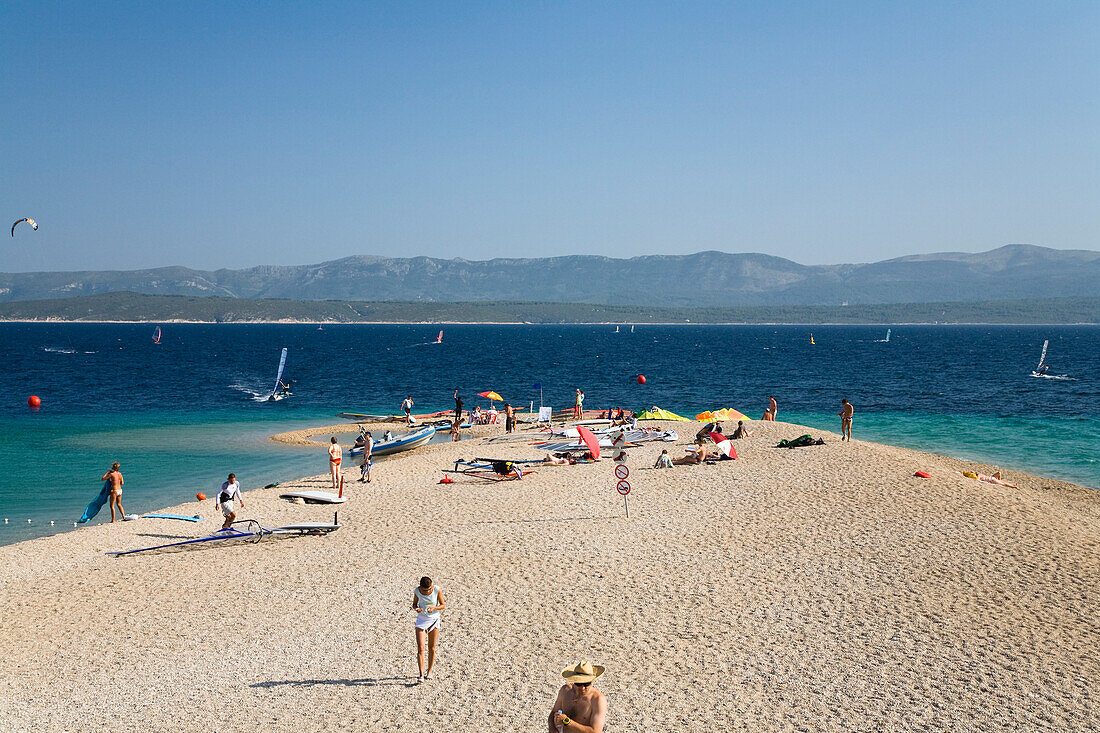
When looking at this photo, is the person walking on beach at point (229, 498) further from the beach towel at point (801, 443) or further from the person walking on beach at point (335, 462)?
the beach towel at point (801, 443)

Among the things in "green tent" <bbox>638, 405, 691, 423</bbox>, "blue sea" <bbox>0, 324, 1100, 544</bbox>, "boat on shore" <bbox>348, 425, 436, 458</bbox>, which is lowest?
"blue sea" <bbox>0, 324, 1100, 544</bbox>

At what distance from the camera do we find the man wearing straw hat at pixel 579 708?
691 cm

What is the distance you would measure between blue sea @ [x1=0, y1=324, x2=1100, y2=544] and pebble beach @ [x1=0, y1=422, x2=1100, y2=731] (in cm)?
816

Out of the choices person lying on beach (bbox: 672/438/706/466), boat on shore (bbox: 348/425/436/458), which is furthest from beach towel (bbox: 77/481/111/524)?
person lying on beach (bbox: 672/438/706/466)

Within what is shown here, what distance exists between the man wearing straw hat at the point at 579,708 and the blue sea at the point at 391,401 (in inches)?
707

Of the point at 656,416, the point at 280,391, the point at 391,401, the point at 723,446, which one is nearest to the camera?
the point at 723,446

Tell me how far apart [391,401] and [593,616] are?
4015 cm

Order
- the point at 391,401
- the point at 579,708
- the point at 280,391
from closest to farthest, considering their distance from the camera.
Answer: the point at 579,708
the point at 391,401
the point at 280,391

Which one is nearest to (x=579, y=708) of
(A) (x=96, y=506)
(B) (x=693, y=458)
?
(A) (x=96, y=506)

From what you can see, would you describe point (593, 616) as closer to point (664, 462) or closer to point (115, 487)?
point (664, 462)

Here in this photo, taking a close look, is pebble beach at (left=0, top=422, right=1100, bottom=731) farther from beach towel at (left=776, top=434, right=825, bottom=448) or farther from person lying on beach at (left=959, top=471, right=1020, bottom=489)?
beach towel at (left=776, top=434, right=825, bottom=448)

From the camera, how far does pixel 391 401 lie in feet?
169

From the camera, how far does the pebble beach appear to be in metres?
10.2

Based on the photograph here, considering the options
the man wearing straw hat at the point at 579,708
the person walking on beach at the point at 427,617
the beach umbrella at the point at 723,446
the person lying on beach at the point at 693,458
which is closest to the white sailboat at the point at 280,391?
the person lying on beach at the point at 693,458
